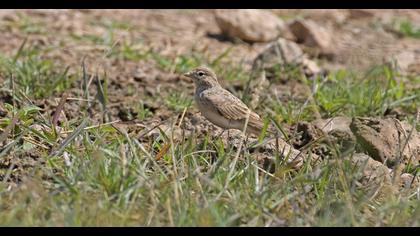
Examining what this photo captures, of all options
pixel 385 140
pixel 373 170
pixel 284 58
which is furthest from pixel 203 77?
pixel 373 170

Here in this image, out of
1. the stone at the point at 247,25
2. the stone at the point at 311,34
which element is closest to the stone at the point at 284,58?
the stone at the point at 311,34

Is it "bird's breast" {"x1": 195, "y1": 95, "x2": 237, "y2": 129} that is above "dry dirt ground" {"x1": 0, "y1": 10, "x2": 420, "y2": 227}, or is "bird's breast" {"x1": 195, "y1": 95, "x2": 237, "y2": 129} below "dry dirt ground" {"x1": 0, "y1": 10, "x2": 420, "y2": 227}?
above

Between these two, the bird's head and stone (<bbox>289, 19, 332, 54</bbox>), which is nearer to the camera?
the bird's head

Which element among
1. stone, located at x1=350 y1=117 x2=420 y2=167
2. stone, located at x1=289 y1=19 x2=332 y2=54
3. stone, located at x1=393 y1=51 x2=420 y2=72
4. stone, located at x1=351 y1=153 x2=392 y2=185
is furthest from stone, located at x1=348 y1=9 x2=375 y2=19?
stone, located at x1=351 y1=153 x2=392 y2=185

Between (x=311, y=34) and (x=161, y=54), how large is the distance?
1801 millimetres

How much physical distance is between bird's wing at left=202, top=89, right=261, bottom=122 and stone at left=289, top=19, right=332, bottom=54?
9.47ft

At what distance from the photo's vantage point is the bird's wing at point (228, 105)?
764cm

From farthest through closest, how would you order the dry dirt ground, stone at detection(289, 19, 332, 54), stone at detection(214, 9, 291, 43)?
stone at detection(214, 9, 291, 43) < stone at detection(289, 19, 332, 54) < the dry dirt ground

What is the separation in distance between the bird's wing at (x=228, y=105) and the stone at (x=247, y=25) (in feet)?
9.87

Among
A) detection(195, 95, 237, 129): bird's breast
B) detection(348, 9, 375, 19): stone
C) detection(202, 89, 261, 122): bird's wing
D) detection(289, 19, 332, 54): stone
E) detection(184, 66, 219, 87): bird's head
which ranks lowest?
detection(348, 9, 375, 19): stone

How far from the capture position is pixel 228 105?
7.77 meters

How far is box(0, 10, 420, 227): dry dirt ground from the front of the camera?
26.1 feet

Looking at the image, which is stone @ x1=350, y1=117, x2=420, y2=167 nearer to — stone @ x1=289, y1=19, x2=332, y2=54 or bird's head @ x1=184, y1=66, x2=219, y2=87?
bird's head @ x1=184, y1=66, x2=219, y2=87

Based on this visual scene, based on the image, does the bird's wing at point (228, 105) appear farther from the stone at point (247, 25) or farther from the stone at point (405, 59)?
the stone at point (247, 25)
